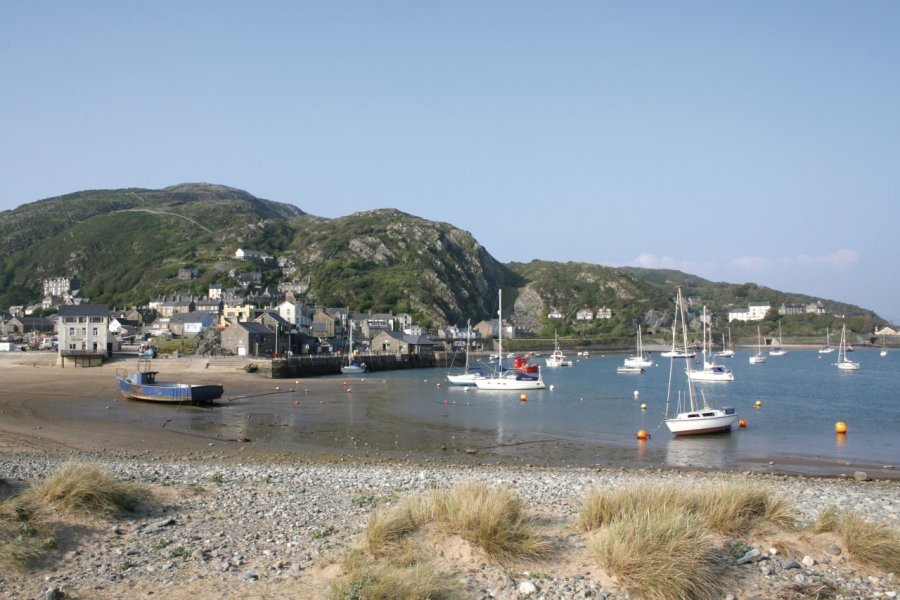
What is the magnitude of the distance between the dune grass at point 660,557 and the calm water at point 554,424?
1559cm

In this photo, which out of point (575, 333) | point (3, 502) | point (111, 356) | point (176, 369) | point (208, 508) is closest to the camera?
point (3, 502)

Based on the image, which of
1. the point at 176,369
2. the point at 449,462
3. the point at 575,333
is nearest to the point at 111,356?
the point at 176,369

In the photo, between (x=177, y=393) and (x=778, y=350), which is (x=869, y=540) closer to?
(x=177, y=393)

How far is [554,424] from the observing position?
37.4 m

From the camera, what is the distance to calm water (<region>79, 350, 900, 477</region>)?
27.4 m

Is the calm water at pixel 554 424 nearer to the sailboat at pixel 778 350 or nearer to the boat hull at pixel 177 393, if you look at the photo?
the boat hull at pixel 177 393

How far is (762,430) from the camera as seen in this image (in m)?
34.9

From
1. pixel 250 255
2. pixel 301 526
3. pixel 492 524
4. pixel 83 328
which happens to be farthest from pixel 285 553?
pixel 250 255

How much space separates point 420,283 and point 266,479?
156177 mm

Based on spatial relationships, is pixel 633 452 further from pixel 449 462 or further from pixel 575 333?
pixel 575 333

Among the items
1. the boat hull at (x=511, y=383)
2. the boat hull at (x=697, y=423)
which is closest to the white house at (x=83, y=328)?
the boat hull at (x=511, y=383)

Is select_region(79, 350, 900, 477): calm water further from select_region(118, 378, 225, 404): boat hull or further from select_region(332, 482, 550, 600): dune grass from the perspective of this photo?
select_region(332, 482, 550, 600): dune grass

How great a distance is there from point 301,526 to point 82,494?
3655 millimetres

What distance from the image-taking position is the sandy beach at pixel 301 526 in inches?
367
